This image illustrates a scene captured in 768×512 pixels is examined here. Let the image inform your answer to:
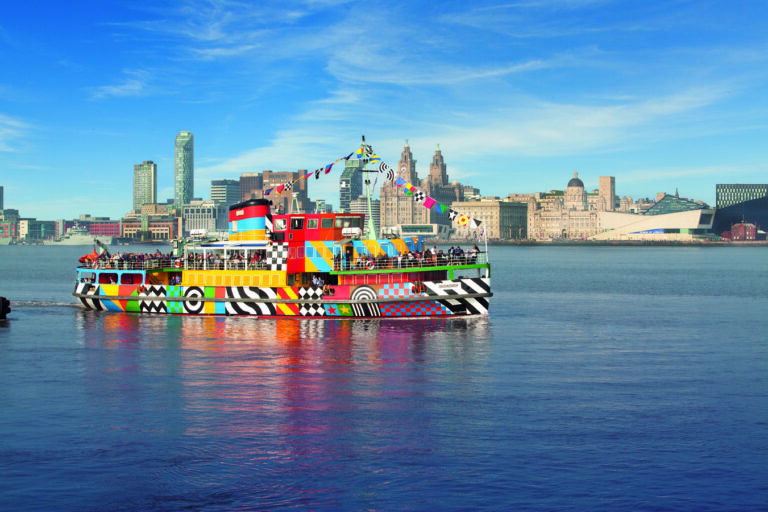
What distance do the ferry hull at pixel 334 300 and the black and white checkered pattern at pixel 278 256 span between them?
4.93 ft

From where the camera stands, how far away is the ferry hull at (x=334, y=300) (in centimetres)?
5084

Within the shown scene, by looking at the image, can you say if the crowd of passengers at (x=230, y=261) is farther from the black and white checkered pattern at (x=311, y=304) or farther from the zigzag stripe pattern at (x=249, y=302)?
the black and white checkered pattern at (x=311, y=304)

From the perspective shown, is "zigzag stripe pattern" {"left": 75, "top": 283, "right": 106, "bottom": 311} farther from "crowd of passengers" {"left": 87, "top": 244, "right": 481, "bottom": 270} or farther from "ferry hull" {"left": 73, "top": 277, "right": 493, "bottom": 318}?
"ferry hull" {"left": 73, "top": 277, "right": 493, "bottom": 318}

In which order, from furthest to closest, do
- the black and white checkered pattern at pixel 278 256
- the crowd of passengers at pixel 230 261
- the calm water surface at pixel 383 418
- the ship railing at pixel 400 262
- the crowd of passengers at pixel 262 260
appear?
the crowd of passengers at pixel 230 261 < the black and white checkered pattern at pixel 278 256 < the crowd of passengers at pixel 262 260 < the ship railing at pixel 400 262 < the calm water surface at pixel 383 418

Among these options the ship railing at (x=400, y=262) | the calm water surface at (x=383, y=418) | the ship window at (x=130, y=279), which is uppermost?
the ship railing at (x=400, y=262)

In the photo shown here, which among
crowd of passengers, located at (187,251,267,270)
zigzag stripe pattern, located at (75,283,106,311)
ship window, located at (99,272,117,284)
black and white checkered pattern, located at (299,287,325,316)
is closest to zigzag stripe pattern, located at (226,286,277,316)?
crowd of passengers, located at (187,251,267,270)

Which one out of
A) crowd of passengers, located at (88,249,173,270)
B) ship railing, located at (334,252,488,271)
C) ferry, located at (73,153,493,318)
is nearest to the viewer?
ship railing, located at (334,252,488,271)

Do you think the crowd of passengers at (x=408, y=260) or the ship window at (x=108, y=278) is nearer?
the crowd of passengers at (x=408, y=260)

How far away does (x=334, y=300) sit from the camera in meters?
51.8

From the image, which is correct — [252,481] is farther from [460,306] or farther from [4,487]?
[460,306]

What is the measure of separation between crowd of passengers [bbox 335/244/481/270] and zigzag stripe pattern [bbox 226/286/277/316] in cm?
556

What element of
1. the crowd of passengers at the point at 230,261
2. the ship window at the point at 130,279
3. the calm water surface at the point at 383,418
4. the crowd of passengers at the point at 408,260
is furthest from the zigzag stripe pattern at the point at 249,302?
the ship window at the point at 130,279

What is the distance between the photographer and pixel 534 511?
2022 cm

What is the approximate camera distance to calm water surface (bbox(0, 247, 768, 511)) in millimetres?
21422
